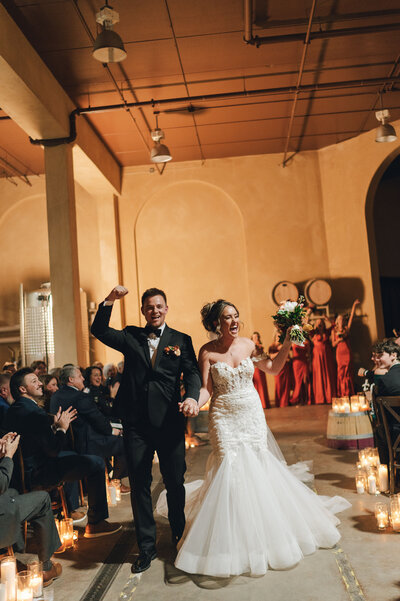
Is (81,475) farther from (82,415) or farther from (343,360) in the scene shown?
(343,360)

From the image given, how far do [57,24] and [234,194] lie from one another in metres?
7.00

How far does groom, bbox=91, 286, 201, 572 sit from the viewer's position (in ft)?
12.5

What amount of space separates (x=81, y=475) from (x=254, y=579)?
1629mm

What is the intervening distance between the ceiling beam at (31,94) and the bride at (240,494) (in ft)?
17.0

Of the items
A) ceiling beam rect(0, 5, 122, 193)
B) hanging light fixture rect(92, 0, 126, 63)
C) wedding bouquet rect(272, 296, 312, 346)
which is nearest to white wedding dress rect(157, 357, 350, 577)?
wedding bouquet rect(272, 296, 312, 346)

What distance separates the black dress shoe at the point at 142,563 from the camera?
3.71m

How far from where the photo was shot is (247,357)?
4176 mm

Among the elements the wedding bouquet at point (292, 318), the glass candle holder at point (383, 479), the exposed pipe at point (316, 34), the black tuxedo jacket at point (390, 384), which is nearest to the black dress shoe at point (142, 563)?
the wedding bouquet at point (292, 318)

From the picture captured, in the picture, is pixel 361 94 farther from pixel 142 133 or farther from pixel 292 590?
pixel 292 590

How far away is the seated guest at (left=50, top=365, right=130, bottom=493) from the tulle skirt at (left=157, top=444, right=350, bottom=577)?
54.2 inches

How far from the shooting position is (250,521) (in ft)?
11.8

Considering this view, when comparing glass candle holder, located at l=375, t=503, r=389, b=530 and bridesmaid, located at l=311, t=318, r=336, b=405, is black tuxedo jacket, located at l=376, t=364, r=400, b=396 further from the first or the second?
bridesmaid, located at l=311, t=318, r=336, b=405

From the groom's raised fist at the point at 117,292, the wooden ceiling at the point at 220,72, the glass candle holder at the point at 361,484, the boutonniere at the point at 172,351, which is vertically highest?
the wooden ceiling at the point at 220,72

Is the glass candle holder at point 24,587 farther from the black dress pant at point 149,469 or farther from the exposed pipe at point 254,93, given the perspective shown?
the exposed pipe at point 254,93
